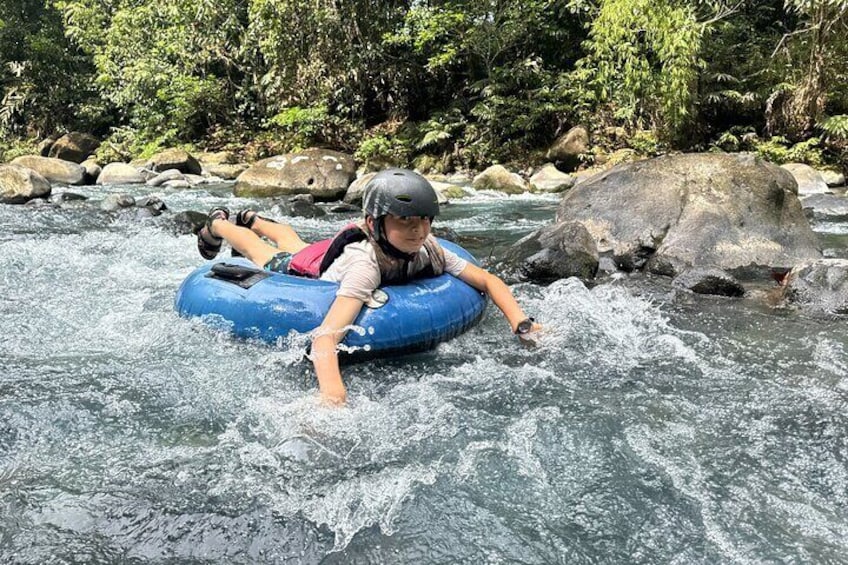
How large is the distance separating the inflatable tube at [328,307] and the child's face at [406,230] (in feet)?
1.03

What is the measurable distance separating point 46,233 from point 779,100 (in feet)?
47.3

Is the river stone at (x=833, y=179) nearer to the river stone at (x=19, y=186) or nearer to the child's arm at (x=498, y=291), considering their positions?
the child's arm at (x=498, y=291)

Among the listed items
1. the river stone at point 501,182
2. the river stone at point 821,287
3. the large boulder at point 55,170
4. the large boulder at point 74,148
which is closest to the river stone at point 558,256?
the river stone at point 821,287

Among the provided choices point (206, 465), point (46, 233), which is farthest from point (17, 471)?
point (46, 233)

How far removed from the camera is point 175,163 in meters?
17.5

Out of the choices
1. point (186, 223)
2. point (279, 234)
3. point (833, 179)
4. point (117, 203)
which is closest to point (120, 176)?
point (117, 203)

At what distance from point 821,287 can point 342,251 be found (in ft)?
12.4

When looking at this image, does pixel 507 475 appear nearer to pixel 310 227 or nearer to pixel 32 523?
pixel 32 523

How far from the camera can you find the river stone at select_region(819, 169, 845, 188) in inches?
497

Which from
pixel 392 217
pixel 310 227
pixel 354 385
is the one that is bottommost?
pixel 310 227

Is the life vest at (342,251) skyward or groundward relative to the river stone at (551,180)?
skyward

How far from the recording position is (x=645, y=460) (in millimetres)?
2771

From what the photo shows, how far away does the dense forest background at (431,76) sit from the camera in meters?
13.8

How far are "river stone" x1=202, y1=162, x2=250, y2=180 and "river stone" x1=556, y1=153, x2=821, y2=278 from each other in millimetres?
12524
